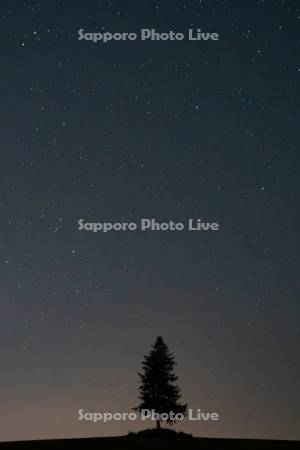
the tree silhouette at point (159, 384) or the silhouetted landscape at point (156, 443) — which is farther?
the tree silhouette at point (159, 384)

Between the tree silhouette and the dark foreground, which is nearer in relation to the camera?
the dark foreground

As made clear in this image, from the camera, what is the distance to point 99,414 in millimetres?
44562

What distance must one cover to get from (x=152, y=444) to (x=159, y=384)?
1316cm

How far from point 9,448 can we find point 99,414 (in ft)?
22.3

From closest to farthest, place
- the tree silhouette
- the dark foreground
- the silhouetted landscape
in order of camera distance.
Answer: the dark foreground
the silhouetted landscape
the tree silhouette

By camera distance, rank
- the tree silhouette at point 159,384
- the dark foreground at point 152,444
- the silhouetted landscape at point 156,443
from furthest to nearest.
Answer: the tree silhouette at point 159,384 → the silhouetted landscape at point 156,443 → the dark foreground at point 152,444

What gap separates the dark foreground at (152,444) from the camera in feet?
154

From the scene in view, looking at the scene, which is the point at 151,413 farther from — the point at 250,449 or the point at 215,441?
the point at 250,449

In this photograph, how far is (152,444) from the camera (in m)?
49.5

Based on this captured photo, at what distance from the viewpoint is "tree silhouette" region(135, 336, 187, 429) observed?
203ft

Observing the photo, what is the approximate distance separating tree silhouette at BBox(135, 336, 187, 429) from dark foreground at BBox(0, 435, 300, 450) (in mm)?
6999

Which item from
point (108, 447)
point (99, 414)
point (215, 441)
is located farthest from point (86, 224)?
point (215, 441)

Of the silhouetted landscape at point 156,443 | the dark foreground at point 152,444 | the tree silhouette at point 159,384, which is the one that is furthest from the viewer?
the tree silhouette at point 159,384

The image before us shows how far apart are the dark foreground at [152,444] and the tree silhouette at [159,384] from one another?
7.00m
